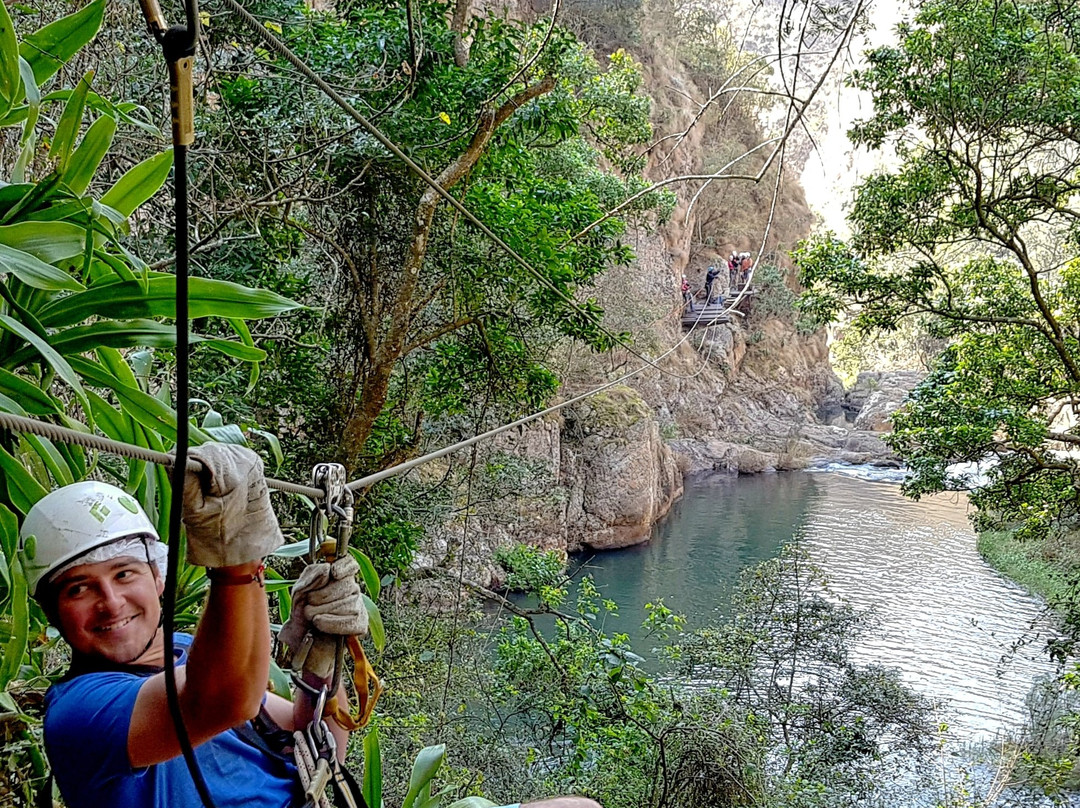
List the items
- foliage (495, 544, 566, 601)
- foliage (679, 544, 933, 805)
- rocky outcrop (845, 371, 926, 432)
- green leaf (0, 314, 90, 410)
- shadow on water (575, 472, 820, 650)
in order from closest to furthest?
green leaf (0, 314, 90, 410) → foliage (679, 544, 933, 805) → foliage (495, 544, 566, 601) → shadow on water (575, 472, 820, 650) → rocky outcrop (845, 371, 926, 432)

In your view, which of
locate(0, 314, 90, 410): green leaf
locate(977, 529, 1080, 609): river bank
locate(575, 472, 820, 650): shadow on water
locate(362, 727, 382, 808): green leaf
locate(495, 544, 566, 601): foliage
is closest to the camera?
locate(0, 314, 90, 410): green leaf

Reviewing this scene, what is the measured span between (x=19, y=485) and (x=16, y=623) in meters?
0.18

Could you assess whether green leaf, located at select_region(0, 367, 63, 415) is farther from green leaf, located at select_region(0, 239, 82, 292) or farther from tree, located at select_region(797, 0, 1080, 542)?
tree, located at select_region(797, 0, 1080, 542)

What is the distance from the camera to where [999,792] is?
5.32 metres

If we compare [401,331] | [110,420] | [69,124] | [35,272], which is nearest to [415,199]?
[401,331]

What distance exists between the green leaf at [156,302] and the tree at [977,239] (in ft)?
15.5

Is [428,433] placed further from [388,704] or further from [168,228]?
[168,228]

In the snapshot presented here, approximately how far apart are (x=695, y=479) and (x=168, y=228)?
14260 mm

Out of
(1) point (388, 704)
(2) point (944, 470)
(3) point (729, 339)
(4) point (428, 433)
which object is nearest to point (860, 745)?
(2) point (944, 470)

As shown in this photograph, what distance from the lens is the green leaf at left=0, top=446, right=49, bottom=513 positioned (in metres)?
1.07

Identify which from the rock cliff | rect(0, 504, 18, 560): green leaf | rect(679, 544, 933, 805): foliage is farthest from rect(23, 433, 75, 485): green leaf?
rect(679, 544, 933, 805): foliage

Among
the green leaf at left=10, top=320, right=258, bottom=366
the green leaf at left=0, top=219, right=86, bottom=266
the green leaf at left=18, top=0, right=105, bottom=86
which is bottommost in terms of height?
the green leaf at left=10, top=320, right=258, bottom=366

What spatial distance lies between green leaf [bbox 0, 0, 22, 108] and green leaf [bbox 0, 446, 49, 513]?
49cm

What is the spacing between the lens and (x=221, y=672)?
654mm
